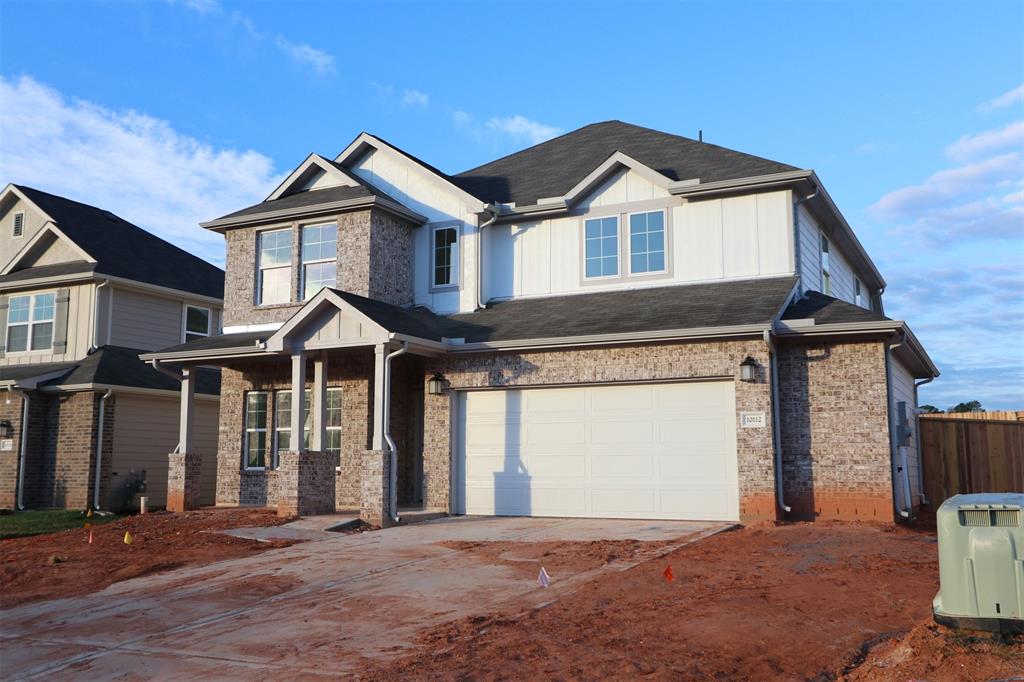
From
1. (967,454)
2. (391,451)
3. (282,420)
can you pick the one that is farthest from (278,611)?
(967,454)

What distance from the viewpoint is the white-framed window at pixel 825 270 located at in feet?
56.7

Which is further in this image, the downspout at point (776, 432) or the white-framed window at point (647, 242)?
the white-framed window at point (647, 242)

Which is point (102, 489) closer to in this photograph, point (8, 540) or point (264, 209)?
point (8, 540)

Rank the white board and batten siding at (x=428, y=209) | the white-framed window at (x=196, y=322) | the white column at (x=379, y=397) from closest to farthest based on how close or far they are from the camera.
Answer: the white column at (x=379, y=397)
the white board and batten siding at (x=428, y=209)
the white-framed window at (x=196, y=322)

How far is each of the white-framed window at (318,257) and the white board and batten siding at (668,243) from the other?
9.71ft

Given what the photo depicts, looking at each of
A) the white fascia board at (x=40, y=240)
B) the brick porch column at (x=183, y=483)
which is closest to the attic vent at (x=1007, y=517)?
the brick porch column at (x=183, y=483)

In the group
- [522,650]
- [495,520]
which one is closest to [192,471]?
[495,520]

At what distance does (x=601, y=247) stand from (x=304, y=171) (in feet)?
21.5

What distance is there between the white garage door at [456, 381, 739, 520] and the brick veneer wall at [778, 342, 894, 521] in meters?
0.94

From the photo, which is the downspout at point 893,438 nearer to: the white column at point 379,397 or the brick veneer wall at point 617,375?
the brick veneer wall at point 617,375

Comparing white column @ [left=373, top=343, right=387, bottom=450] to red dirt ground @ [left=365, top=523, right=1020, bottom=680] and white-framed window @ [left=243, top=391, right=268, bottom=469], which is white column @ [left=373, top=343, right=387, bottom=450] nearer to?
white-framed window @ [left=243, top=391, right=268, bottom=469]

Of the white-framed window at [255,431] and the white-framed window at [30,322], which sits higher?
the white-framed window at [30,322]

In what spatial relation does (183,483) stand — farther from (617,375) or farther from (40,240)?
(40,240)

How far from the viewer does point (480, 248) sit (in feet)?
57.6
